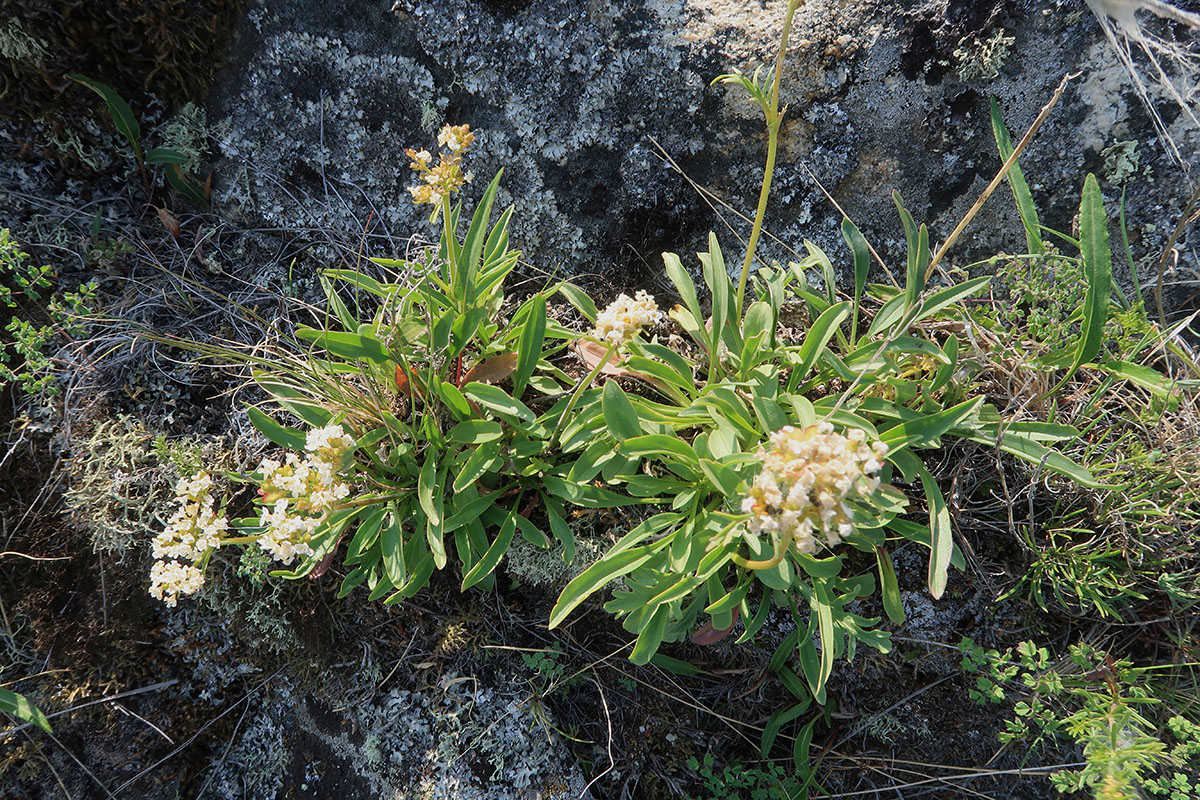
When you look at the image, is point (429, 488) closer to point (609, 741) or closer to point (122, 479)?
point (609, 741)

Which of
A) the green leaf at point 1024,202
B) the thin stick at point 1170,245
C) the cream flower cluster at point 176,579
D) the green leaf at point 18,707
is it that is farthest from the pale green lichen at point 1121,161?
the green leaf at point 18,707

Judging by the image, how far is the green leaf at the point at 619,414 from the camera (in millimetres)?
1765

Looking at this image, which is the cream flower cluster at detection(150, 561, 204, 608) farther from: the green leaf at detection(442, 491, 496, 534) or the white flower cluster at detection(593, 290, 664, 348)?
the white flower cluster at detection(593, 290, 664, 348)

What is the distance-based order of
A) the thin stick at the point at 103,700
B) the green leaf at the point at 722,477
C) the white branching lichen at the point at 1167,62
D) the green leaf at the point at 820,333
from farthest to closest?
the thin stick at the point at 103,700 < the white branching lichen at the point at 1167,62 < the green leaf at the point at 820,333 < the green leaf at the point at 722,477

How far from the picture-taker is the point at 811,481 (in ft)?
4.24

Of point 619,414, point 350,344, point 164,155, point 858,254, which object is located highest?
point 164,155

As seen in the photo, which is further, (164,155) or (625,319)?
(164,155)

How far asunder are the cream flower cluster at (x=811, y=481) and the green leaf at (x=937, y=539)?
1.87ft

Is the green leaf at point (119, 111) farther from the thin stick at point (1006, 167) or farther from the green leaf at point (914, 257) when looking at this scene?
the thin stick at point (1006, 167)

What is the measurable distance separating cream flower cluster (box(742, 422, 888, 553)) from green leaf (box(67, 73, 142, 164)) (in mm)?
2469

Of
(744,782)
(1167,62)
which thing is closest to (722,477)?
(744,782)

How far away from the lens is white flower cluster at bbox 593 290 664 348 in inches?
68.1

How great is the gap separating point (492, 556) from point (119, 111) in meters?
2.04

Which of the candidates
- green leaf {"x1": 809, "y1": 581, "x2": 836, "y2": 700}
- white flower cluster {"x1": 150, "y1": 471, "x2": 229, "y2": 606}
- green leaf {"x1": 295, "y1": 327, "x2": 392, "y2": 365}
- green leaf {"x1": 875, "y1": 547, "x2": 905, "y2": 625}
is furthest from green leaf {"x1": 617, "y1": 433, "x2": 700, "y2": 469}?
white flower cluster {"x1": 150, "y1": 471, "x2": 229, "y2": 606}
